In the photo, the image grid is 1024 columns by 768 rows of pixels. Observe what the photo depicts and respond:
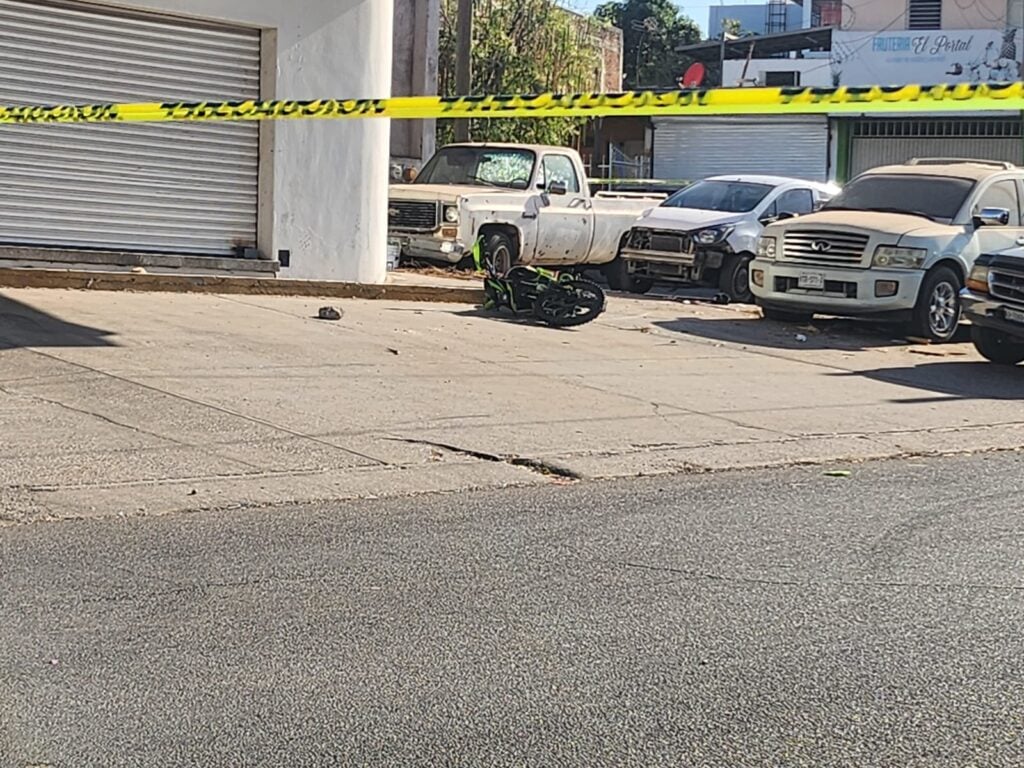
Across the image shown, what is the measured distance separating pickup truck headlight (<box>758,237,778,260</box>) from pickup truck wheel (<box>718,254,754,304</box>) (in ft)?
7.18

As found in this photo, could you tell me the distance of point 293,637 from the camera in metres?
5.31

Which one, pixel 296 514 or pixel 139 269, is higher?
pixel 139 269

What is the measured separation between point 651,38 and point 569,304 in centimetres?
4764

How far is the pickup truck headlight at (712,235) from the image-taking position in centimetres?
1847

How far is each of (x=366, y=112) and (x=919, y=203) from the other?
8.80 m

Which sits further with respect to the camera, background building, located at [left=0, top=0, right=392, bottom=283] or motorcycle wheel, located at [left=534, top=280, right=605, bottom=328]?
motorcycle wheel, located at [left=534, top=280, right=605, bottom=328]

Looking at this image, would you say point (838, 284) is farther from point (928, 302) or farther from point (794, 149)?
point (794, 149)

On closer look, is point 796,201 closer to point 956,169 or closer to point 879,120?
point 956,169

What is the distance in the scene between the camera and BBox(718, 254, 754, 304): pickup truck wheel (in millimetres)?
18663

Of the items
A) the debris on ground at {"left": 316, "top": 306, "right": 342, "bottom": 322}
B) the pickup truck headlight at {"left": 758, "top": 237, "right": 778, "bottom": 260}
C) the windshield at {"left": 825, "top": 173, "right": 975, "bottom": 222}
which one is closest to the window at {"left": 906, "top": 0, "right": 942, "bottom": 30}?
the windshield at {"left": 825, "top": 173, "right": 975, "bottom": 222}

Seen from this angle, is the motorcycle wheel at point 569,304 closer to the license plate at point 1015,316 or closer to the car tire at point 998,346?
the car tire at point 998,346

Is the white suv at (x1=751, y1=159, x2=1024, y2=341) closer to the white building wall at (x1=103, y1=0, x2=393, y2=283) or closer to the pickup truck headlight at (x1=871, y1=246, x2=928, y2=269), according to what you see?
the pickup truck headlight at (x1=871, y1=246, x2=928, y2=269)

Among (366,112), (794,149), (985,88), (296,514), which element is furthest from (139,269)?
(794,149)

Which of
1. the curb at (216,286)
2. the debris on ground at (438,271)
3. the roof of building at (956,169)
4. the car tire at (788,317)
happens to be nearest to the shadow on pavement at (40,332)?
the curb at (216,286)
